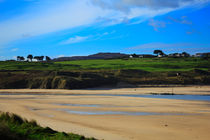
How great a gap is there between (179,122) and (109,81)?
39.4m

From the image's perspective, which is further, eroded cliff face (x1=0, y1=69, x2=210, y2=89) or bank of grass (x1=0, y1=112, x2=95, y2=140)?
eroded cliff face (x1=0, y1=69, x2=210, y2=89)

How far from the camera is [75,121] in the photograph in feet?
59.4

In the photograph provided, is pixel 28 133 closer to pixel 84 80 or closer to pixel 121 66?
pixel 84 80

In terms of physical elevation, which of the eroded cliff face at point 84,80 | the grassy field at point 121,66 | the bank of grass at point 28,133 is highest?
the grassy field at point 121,66

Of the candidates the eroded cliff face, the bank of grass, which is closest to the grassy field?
the eroded cliff face

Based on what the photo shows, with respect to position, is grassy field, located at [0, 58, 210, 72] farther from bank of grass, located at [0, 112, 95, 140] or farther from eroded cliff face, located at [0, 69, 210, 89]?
bank of grass, located at [0, 112, 95, 140]

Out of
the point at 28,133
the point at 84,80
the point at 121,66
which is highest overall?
the point at 121,66

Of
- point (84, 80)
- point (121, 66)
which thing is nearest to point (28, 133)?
point (84, 80)

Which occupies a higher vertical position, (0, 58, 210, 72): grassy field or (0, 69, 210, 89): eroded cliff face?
(0, 58, 210, 72): grassy field

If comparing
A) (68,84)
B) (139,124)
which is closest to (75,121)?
(139,124)

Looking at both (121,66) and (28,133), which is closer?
(28,133)

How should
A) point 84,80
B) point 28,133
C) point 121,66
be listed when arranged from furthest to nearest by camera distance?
point 121,66 → point 84,80 → point 28,133

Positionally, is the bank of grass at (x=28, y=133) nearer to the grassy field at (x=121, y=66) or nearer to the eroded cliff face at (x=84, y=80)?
the eroded cliff face at (x=84, y=80)

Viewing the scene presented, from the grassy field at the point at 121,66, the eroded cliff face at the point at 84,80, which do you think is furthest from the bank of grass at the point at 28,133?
the grassy field at the point at 121,66
